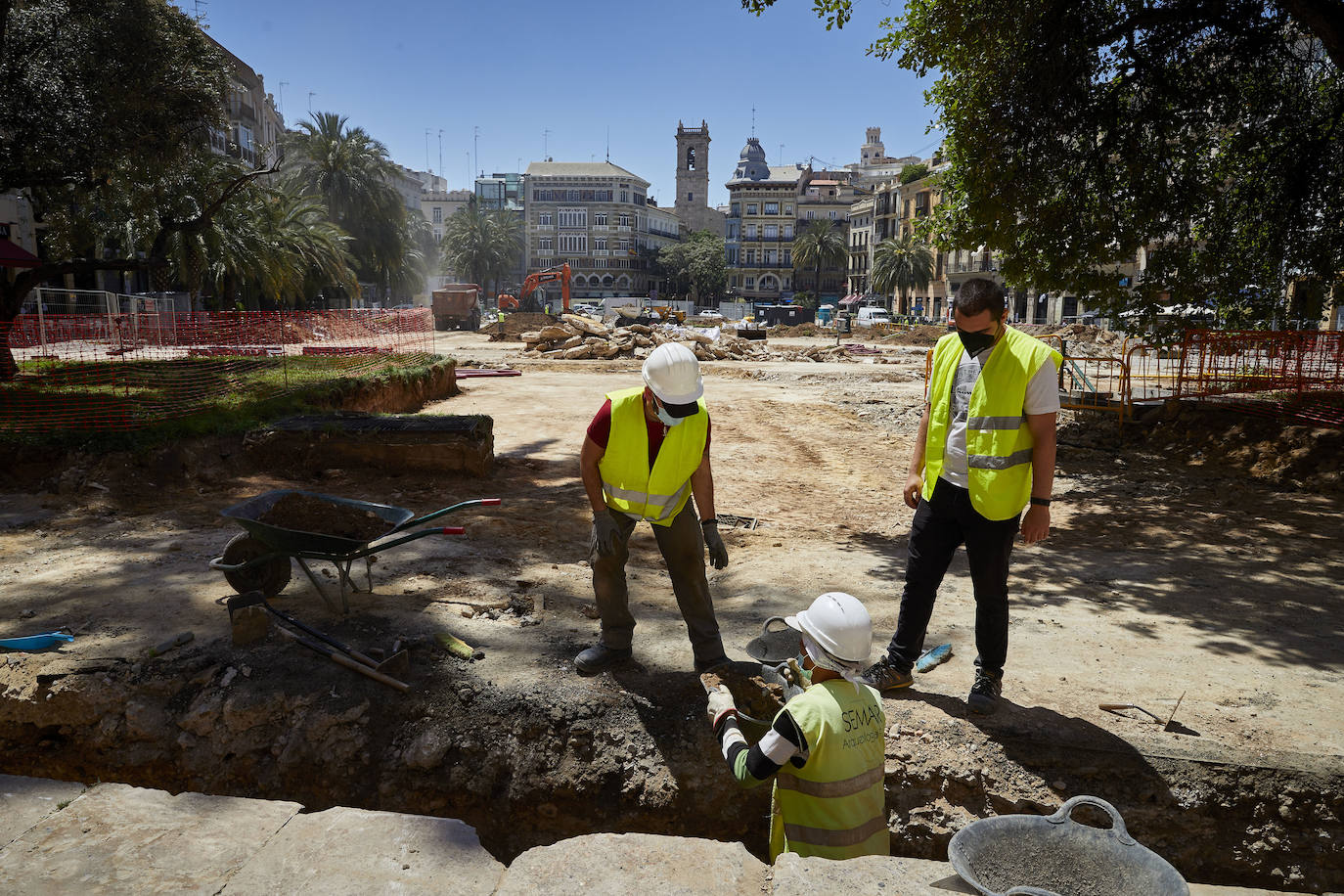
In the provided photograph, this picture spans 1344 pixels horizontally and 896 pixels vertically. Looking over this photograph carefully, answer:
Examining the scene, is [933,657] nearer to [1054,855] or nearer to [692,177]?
[1054,855]

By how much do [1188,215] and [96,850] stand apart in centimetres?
1188

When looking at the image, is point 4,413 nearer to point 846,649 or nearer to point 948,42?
point 846,649

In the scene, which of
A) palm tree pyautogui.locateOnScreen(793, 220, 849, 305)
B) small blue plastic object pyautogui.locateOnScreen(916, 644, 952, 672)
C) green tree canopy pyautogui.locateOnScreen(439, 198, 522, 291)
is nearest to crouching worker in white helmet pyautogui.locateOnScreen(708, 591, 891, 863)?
small blue plastic object pyautogui.locateOnScreen(916, 644, 952, 672)

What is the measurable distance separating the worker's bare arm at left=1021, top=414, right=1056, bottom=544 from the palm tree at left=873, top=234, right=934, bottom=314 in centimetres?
6027

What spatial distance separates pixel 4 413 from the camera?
10.0m

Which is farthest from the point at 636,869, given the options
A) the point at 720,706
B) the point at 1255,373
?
the point at 1255,373

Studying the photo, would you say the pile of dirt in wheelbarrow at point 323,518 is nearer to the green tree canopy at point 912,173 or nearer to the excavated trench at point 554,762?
the excavated trench at point 554,762

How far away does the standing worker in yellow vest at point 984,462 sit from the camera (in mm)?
3598

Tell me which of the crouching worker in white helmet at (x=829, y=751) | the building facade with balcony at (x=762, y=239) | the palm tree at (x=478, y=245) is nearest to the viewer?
the crouching worker in white helmet at (x=829, y=751)

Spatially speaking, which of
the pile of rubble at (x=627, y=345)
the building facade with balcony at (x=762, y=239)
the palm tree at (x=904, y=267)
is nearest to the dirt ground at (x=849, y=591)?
the pile of rubble at (x=627, y=345)

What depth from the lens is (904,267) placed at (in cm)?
6141

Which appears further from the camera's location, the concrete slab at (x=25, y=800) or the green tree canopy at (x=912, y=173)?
the green tree canopy at (x=912, y=173)

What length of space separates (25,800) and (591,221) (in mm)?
96599

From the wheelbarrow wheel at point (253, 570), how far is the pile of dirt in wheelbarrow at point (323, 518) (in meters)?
0.17
